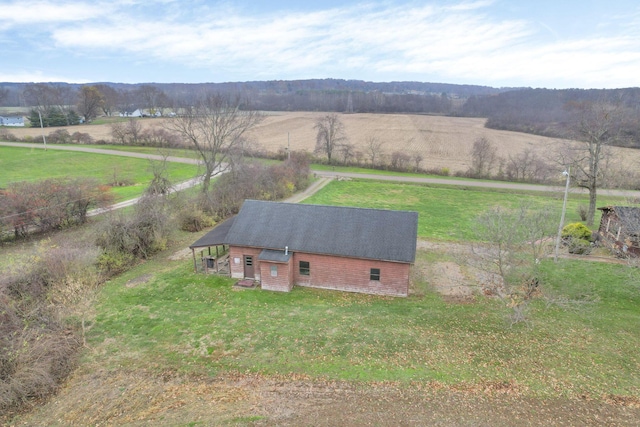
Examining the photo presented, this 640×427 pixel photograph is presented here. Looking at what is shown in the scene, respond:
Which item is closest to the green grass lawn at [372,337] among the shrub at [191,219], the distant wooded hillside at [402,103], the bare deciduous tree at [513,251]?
the bare deciduous tree at [513,251]

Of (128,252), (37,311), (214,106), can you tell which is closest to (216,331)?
(37,311)

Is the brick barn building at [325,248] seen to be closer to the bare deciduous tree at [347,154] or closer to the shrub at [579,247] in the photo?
the shrub at [579,247]

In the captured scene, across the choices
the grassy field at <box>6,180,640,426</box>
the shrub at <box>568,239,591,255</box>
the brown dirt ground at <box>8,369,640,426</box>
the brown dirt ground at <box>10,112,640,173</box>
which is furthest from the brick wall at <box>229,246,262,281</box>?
the brown dirt ground at <box>10,112,640,173</box>

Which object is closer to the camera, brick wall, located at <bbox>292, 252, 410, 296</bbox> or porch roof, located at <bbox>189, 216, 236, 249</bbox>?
brick wall, located at <bbox>292, 252, 410, 296</bbox>

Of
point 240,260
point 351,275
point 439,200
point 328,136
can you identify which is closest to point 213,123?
point 240,260

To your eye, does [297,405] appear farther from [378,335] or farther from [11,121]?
[11,121]

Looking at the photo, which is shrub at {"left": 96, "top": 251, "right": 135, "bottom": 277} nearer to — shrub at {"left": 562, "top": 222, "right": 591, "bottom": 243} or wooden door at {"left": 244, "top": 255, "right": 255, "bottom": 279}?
wooden door at {"left": 244, "top": 255, "right": 255, "bottom": 279}
